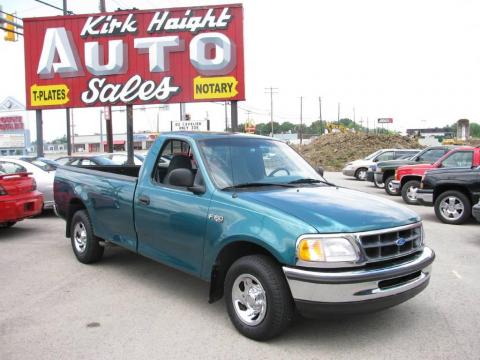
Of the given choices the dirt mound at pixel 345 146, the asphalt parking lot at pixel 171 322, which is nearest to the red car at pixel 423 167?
the asphalt parking lot at pixel 171 322

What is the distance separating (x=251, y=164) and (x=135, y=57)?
45.8 feet

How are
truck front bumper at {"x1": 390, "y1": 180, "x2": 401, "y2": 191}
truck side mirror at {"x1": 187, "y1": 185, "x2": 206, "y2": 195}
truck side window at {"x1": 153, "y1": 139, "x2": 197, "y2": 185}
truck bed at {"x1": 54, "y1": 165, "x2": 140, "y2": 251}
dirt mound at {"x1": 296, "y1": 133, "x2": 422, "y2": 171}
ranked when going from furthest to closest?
1. dirt mound at {"x1": 296, "y1": 133, "x2": 422, "y2": 171}
2. truck front bumper at {"x1": 390, "y1": 180, "x2": 401, "y2": 191}
3. truck bed at {"x1": 54, "y1": 165, "x2": 140, "y2": 251}
4. truck side window at {"x1": 153, "y1": 139, "x2": 197, "y2": 185}
5. truck side mirror at {"x1": 187, "y1": 185, "x2": 206, "y2": 195}

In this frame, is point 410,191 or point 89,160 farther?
point 410,191

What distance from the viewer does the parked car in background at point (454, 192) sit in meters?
10.1

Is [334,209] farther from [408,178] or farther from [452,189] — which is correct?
[408,178]

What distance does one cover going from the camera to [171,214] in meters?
4.79

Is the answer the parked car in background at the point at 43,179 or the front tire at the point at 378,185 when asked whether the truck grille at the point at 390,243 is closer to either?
the parked car in background at the point at 43,179

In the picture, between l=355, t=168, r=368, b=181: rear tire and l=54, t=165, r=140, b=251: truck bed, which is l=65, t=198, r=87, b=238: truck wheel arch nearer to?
l=54, t=165, r=140, b=251: truck bed

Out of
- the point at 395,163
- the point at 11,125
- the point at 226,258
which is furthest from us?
the point at 11,125

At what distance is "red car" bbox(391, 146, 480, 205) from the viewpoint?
39.6 ft

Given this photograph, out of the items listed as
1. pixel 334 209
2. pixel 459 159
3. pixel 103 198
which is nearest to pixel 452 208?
pixel 459 159

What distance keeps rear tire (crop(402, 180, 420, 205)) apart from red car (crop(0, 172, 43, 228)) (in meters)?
9.95

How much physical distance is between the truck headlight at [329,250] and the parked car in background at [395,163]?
1266 cm

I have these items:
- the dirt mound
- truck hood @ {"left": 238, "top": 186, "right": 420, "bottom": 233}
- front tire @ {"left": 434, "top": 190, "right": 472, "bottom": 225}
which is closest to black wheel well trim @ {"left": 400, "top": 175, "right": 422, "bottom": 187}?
front tire @ {"left": 434, "top": 190, "right": 472, "bottom": 225}
